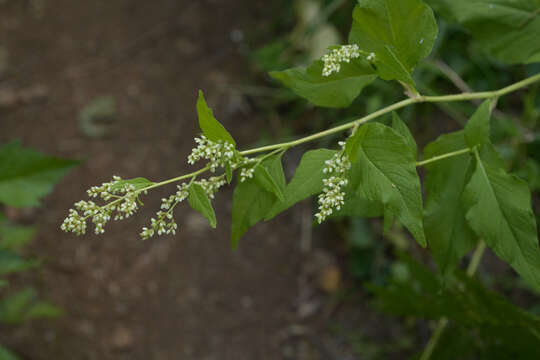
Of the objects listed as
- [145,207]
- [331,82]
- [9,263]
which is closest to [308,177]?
[331,82]

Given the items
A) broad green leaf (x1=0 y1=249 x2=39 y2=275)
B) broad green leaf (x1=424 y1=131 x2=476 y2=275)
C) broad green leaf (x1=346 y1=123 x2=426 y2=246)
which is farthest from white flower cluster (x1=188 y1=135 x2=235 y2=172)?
broad green leaf (x1=0 y1=249 x2=39 y2=275)

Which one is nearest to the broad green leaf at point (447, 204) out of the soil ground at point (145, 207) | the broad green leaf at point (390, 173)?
the broad green leaf at point (390, 173)

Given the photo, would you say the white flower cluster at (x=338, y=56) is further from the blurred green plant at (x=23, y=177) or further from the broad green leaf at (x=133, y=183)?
the blurred green plant at (x=23, y=177)

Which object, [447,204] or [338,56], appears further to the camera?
[447,204]

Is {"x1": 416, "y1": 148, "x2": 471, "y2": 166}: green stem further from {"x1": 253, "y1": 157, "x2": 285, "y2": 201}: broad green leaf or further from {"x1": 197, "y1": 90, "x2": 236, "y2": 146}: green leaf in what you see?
{"x1": 197, "y1": 90, "x2": 236, "y2": 146}: green leaf

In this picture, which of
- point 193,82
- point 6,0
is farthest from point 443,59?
point 6,0

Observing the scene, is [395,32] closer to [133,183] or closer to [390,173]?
[390,173]

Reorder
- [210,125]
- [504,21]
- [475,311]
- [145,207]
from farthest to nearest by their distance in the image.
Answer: [145,207] → [475,311] → [504,21] → [210,125]
